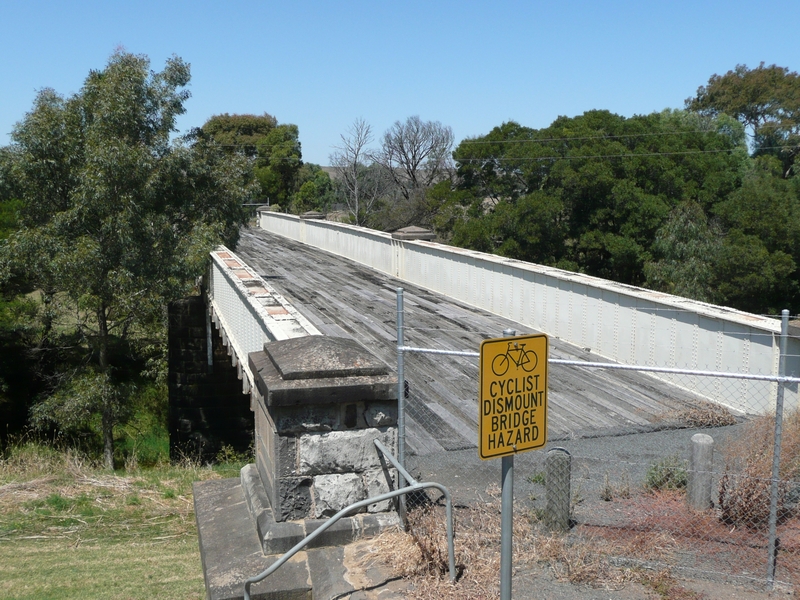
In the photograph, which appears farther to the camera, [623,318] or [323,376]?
[623,318]

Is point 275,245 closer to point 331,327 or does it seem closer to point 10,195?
point 10,195

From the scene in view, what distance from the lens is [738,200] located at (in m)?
32.5

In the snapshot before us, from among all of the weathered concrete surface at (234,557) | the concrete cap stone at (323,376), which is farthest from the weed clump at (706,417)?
the weathered concrete surface at (234,557)

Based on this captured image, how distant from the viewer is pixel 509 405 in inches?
128

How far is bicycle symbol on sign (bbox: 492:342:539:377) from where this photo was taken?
3.22m

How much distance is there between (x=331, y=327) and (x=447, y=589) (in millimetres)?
9678

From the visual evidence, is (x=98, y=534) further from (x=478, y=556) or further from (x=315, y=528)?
(x=478, y=556)

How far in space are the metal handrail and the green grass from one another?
1.44 meters

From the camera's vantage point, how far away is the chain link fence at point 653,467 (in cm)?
512

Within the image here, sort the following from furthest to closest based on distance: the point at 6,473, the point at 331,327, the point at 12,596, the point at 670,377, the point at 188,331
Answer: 1. the point at 188,331
2. the point at 331,327
3. the point at 670,377
4. the point at 6,473
5. the point at 12,596

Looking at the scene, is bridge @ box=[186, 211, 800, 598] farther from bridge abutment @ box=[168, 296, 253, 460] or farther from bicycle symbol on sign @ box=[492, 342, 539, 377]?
bicycle symbol on sign @ box=[492, 342, 539, 377]

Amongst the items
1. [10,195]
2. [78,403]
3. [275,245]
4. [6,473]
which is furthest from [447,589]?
[275,245]

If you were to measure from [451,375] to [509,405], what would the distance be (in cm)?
771

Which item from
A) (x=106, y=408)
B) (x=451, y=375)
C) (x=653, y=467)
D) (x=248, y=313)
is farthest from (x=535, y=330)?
(x=106, y=408)
